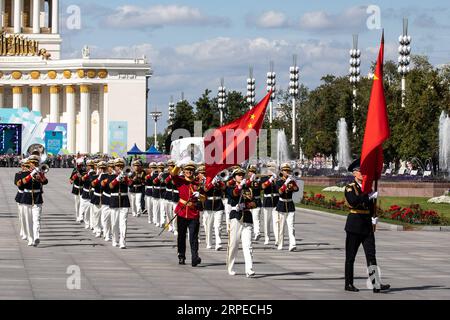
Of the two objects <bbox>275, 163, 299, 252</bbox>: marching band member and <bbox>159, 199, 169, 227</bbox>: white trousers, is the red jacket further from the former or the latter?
<bbox>159, 199, 169, 227</bbox>: white trousers

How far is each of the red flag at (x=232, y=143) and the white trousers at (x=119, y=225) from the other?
3.20m

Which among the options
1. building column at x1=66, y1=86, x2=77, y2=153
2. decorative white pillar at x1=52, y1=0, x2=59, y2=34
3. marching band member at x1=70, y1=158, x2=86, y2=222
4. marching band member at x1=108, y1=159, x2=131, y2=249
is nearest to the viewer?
marching band member at x1=108, y1=159, x2=131, y2=249

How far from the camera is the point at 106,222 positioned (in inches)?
1139

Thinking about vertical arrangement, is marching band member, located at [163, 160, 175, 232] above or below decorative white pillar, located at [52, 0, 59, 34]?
below

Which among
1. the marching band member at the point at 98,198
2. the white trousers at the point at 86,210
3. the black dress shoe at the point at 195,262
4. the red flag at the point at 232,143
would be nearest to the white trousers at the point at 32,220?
the marching band member at the point at 98,198

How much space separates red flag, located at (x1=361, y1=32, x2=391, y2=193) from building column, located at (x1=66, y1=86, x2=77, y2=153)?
359ft

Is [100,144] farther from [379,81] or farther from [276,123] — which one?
[379,81]

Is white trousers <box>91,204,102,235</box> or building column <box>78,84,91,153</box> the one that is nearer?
white trousers <box>91,204,102,235</box>

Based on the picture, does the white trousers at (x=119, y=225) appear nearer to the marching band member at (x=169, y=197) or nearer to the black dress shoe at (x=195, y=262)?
the marching band member at (x=169, y=197)

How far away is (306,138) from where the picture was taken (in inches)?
4151

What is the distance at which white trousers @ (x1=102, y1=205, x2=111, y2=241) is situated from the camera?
28078 millimetres

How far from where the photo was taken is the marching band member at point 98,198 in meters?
28.6

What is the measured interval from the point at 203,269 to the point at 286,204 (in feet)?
17.0

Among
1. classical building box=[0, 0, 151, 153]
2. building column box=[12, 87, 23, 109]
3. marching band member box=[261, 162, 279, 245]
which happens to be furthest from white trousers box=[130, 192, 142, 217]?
building column box=[12, 87, 23, 109]
